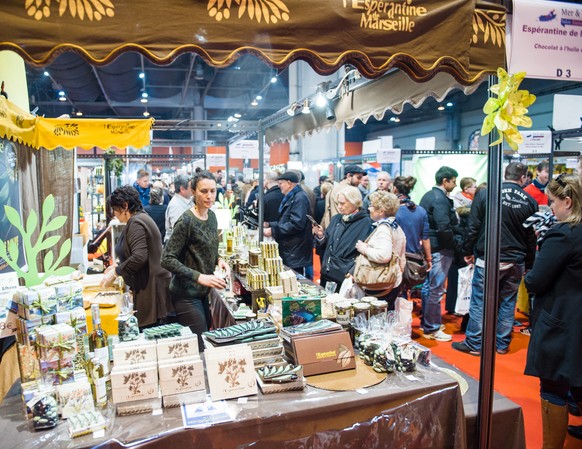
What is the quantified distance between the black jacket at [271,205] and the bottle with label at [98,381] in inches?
169

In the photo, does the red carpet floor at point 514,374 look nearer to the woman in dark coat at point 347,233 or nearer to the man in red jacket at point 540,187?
the woman in dark coat at point 347,233

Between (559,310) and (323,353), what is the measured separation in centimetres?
145

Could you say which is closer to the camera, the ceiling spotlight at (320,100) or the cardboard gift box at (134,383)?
the cardboard gift box at (134,383)

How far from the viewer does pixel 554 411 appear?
258 cm

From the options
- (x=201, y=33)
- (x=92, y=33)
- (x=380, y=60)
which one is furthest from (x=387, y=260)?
(x=92, y=33)

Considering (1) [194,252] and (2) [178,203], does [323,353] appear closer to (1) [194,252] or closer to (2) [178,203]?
(1) [194,252]

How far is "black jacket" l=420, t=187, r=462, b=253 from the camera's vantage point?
4.82 meters

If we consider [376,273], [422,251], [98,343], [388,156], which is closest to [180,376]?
[98,343]

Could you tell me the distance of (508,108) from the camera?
2016 millimetres

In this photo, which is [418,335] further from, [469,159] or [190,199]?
[469,159]

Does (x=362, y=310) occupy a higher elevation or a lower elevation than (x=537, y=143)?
lower

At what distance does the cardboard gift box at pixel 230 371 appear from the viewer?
183 centimetres

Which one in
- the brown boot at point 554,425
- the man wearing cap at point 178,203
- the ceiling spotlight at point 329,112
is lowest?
the brown boot at point 554,425

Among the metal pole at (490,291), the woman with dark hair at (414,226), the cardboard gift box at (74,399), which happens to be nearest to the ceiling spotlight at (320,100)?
the woman with dark hair at (414,226)
